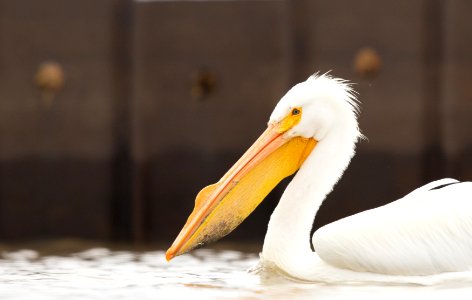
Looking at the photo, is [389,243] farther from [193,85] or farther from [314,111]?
[193,85]

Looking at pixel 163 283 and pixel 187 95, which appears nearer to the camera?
pixel 163 283

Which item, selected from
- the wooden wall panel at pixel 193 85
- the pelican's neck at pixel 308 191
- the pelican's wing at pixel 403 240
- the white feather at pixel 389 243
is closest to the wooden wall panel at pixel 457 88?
the wooden wall panel at pixel 193 85

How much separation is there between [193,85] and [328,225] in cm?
362

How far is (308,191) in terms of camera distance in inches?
301

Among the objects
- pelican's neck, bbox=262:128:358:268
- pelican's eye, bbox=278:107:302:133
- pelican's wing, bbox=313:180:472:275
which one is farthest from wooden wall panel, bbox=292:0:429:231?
pelican's wing, bbox=313:180:472:275

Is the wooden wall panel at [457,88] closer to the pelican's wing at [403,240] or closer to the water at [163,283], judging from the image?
the water at [163,283]

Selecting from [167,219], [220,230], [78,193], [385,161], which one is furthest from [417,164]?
[220,230]

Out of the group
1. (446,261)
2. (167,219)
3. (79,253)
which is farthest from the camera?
(167,219)

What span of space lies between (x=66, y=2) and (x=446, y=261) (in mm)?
4624

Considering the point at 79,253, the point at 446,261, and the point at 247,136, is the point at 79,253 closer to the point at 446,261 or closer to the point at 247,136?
the point at 247,136

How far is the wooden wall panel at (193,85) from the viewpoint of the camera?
1048 centimetres

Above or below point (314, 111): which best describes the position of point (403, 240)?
below

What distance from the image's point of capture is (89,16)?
1063 centimetres

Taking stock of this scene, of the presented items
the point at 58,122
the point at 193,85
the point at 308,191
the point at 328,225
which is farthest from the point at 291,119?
the point at 58,122
